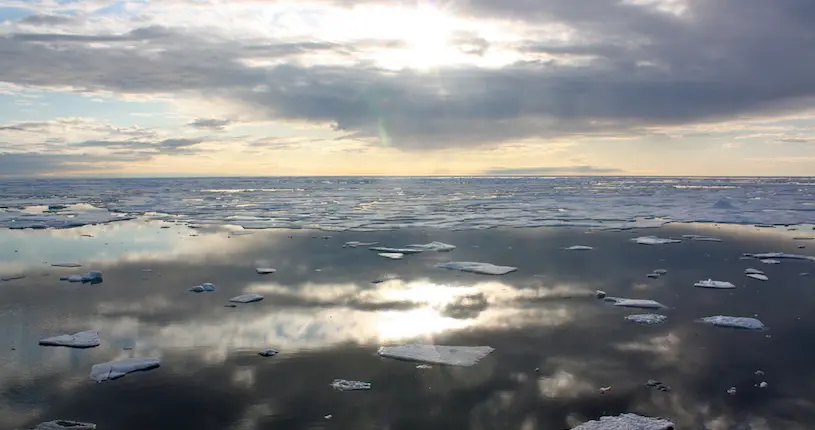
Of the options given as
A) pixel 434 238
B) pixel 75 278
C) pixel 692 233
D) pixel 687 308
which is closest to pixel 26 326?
pixel 75 278

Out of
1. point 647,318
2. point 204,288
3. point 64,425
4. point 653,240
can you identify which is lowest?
point 64,425

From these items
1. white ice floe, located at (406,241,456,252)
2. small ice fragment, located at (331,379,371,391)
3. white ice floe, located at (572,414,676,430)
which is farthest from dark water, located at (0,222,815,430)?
white ice floe, located at (406,241,456,252)

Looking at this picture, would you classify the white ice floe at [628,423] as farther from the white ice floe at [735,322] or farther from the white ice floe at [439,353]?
the white ice floe at [735,322]

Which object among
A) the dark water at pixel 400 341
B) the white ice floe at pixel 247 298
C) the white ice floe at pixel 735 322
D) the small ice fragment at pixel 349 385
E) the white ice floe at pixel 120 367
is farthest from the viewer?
the white ice floe at pixel 247 298

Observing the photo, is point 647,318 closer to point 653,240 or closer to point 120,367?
point 120,367

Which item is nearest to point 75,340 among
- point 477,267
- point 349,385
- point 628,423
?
point 349,385

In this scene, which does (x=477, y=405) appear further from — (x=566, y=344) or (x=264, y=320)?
(x=264, y=320)

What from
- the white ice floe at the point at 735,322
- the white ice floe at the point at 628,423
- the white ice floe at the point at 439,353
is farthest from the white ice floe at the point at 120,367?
the white ice floe at the point at 735,322
